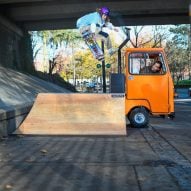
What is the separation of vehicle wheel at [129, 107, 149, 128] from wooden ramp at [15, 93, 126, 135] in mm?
2572

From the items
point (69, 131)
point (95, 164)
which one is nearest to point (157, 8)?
point (69, 131)

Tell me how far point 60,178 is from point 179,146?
4463 mm

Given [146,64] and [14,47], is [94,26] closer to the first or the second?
[146,64]

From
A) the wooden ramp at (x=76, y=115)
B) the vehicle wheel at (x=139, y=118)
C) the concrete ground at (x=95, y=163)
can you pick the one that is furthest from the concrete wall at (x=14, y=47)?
the concrete ground at (x=95, y=163)

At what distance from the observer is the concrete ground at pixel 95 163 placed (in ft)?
24.8

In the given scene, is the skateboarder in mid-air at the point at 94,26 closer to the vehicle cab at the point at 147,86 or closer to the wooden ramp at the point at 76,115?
the vehicle cab at the point at 147,86

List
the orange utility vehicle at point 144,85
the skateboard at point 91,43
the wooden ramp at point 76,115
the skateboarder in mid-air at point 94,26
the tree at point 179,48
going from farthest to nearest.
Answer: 1. the tree at point 179,48
2. the skateboard at point 91,43
3. the skateboarder in mid-air at point 94,26
4. the orange utility vehicle at point 144,85
5. the wooden ramp at point 76,115

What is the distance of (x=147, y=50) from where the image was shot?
57.2 feet

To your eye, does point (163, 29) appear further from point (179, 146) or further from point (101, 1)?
point (179, 146)

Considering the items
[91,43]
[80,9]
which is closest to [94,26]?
[91,43]

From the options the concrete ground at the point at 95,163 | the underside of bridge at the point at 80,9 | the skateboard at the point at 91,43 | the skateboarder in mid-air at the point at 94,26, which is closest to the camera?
the concrete ground at the point at 95,163

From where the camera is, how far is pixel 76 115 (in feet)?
47.1

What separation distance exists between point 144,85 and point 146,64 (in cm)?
69

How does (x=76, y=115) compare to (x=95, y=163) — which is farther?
(x=76, y=115)
